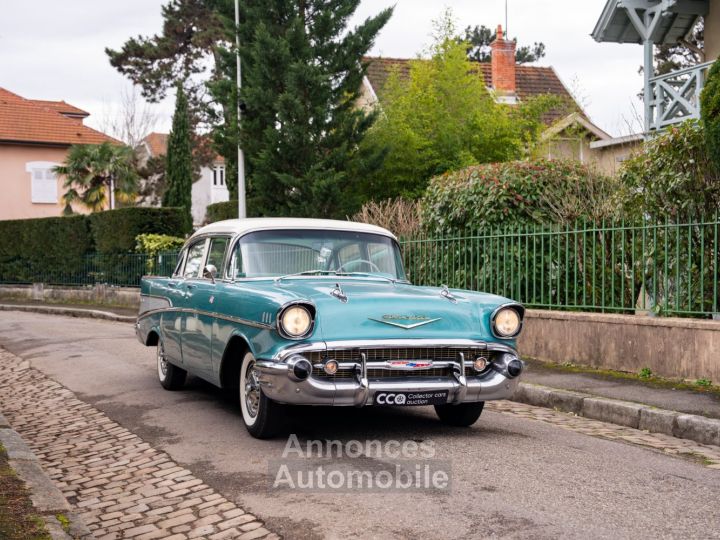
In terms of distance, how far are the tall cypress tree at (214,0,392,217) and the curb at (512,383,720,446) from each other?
1656cm

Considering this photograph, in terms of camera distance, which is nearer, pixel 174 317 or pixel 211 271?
pixel 211 271

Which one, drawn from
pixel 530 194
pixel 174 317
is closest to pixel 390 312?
pixel 174 317

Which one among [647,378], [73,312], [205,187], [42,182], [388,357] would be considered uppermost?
[205,187]

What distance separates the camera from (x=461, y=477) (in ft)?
18.2

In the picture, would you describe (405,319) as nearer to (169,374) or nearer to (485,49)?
(169,374)

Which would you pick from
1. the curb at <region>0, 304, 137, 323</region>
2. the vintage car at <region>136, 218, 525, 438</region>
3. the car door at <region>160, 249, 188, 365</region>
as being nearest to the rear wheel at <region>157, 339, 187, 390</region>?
the car door at <region>160, 249, 188, 365</region>

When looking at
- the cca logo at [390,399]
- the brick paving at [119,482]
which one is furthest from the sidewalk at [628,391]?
the brick paving at [119,482]

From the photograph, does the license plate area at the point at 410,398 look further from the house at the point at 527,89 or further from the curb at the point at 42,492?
the house at the point at 527,89

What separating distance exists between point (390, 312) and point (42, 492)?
256 centimetres

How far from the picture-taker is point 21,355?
13.5m

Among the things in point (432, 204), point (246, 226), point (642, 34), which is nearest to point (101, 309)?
point (432, 204)

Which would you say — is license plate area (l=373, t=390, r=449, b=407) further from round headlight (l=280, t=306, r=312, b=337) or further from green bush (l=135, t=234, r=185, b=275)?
green bush (l=135, t=234, r=185, b=275)

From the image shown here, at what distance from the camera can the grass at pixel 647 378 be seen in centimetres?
882

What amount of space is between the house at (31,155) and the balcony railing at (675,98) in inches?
1298
